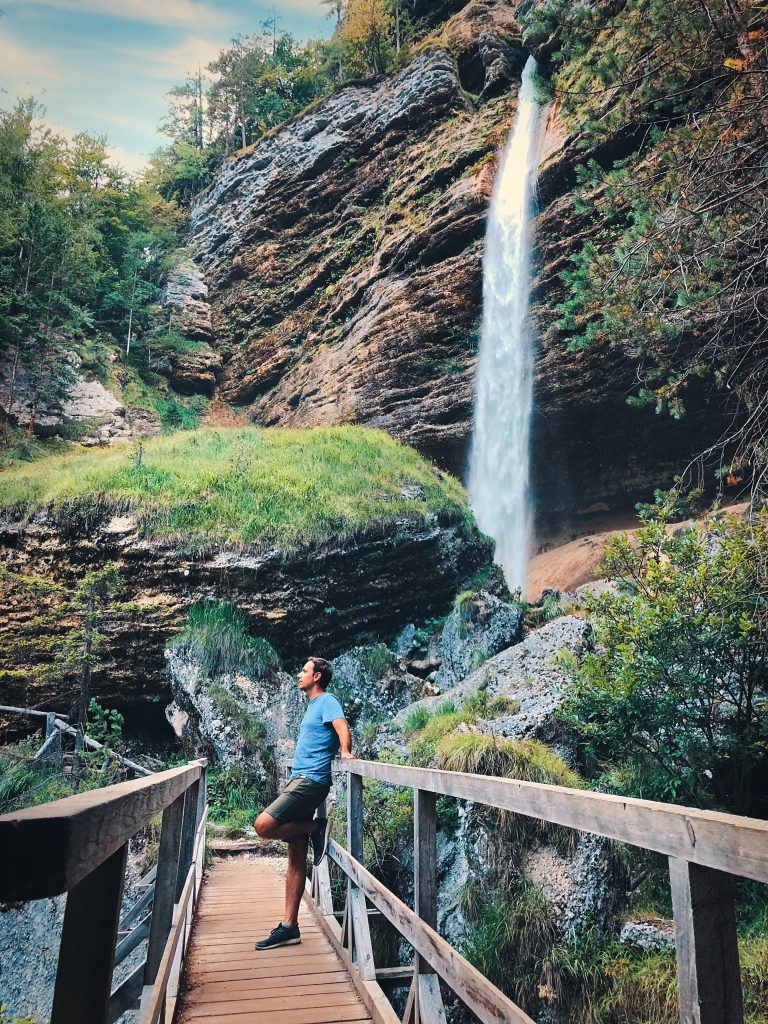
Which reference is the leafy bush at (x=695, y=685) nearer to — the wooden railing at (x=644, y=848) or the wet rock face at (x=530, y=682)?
the wet rock face at (x=530, y=682)

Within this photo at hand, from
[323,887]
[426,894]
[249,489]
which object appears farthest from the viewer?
[249,489]

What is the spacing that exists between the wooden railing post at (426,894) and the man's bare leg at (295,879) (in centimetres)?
177

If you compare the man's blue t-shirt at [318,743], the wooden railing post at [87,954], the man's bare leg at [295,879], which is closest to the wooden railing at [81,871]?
the wooden railing post at [87,954]

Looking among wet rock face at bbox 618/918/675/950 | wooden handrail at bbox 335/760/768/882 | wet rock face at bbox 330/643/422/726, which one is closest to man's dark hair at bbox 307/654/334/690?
wooden handrail at bbox 335/760/768/882

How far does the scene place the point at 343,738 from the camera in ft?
14.2

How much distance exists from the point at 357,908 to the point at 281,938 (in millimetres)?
Answer: 731

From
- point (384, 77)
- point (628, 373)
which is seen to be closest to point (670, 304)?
point (628, 373)

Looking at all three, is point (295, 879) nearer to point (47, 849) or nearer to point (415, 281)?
point (47, 849)

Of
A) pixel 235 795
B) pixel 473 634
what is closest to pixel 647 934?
A: pixel 235 795

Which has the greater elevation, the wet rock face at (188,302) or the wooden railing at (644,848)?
the wet rock face at (188,302)

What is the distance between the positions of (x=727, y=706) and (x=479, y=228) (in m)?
14.8

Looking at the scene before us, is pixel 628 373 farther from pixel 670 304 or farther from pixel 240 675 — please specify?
pixel 240 675

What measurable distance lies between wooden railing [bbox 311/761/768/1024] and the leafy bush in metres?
3.73

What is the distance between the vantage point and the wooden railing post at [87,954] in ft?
3.44
